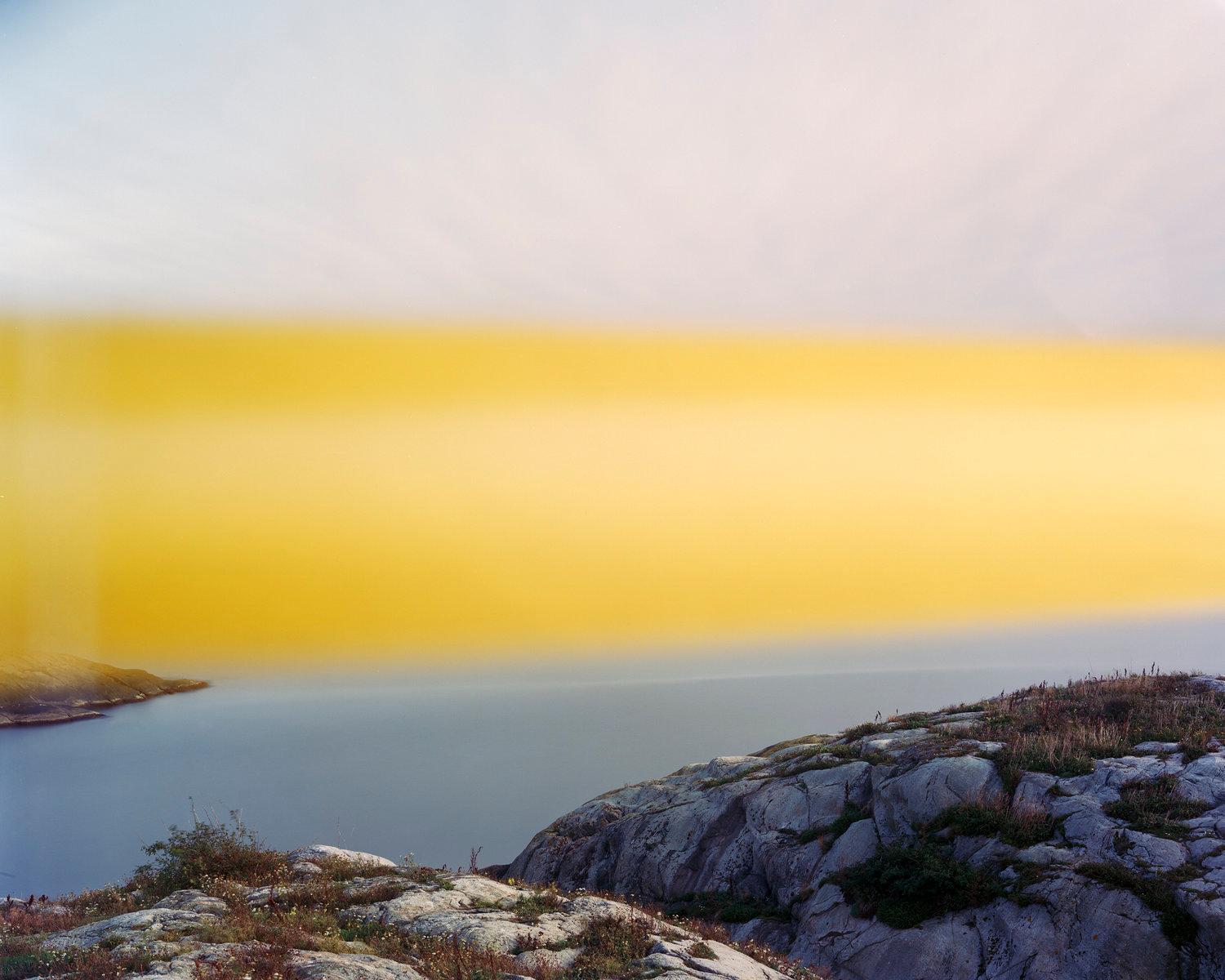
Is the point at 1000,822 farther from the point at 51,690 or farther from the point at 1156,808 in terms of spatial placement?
the point at 51,690

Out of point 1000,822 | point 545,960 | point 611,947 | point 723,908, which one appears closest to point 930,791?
point 1000,822

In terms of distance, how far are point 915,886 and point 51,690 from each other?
35661mm

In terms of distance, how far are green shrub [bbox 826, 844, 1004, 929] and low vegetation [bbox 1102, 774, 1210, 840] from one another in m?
2.83

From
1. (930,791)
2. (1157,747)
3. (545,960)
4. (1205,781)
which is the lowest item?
(545,960)

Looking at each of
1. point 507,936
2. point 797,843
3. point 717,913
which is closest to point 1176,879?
point 797,843

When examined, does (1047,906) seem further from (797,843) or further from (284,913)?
(284,913)

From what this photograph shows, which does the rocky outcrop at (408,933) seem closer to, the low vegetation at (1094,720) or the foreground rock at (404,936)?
the foreground rock at (404,936)

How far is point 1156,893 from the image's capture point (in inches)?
553

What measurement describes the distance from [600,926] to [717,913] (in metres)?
8.86

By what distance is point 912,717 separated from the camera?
2486cm

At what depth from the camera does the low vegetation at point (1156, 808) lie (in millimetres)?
15305

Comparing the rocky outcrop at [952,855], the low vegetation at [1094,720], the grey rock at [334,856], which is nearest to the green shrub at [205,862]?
the grey rock at [334,856]

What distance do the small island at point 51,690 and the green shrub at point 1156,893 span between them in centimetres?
3666

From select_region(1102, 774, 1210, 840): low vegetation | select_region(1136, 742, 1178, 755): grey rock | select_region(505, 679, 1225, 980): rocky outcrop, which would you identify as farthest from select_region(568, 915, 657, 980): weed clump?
select_region(1136, 742, 1178, 755): grey rock
